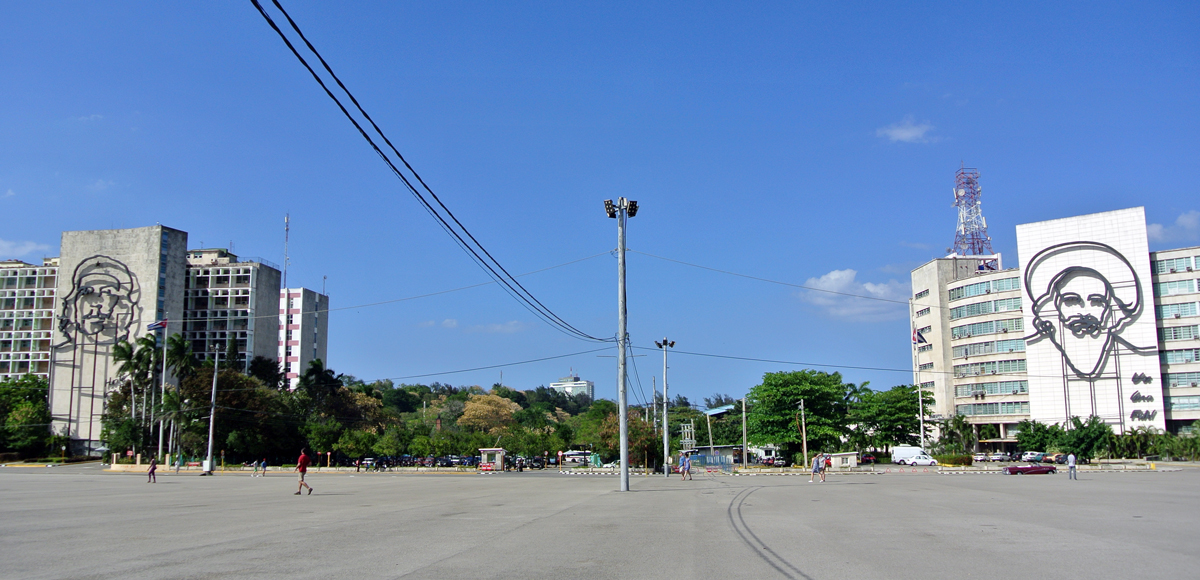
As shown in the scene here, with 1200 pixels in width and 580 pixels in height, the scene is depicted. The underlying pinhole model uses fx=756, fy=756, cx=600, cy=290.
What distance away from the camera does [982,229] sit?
102 metres

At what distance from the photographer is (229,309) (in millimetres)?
107438

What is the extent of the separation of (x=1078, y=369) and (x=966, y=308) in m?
15.4

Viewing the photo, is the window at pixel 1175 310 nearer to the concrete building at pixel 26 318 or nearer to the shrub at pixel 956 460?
the shrub at pixel 956 460

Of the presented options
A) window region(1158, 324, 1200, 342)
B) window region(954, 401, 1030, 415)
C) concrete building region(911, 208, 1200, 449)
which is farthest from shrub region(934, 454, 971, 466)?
window region(1158, 324, 1200, 342)

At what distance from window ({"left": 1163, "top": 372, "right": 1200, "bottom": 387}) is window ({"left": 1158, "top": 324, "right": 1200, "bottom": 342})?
3613 millimetres

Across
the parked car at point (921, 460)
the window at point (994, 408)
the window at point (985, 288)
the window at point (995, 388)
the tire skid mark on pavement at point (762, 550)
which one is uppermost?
the window at point (985, 288)

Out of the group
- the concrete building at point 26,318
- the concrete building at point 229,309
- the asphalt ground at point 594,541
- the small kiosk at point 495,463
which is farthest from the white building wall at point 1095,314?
the concrete building at point 26,318

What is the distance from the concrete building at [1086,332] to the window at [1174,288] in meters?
0.09

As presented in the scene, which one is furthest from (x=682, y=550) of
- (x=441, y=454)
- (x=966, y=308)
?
(x=966, y=308)

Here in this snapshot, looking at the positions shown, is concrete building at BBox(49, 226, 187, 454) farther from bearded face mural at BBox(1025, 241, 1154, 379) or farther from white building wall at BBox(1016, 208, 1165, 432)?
bearded face mural at BBox(1025, 241, 1154, 379)

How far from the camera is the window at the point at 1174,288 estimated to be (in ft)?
257

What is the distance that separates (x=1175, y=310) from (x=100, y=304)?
12323 cm

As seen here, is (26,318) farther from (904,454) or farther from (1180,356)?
(1180,356)

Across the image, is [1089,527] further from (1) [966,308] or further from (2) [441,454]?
(1) [966,308]
